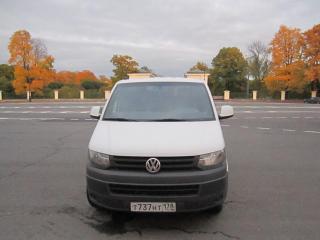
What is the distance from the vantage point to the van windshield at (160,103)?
15.5 feet

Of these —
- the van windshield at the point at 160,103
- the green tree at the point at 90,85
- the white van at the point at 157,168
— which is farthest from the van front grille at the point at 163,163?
the green tree at the point at 90,85

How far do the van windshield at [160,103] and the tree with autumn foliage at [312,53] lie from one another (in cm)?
4609

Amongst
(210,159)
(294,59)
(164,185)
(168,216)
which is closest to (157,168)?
(164,185)

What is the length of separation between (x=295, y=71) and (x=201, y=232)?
162 feet

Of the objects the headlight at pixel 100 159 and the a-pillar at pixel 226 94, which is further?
the a-pillar at pixel 226 94

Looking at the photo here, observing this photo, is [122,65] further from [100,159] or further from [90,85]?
[100,159]

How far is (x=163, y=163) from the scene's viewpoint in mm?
3662

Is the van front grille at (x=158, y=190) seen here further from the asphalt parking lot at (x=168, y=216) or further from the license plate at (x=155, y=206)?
the asphalt parking lot at (x=168, y=216)

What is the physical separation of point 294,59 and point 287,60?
104 cm

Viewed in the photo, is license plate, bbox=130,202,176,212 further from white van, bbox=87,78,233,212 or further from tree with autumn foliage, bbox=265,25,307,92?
tree with autumn foliage, bbox=265,25,307,92

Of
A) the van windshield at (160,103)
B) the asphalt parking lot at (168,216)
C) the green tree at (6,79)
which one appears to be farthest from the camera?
the green tree at (6,79)

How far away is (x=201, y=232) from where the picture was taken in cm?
387

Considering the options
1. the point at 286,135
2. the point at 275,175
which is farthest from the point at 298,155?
the point at 286,135

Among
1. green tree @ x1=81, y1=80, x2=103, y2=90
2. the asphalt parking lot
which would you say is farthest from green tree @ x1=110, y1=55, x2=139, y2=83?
the asphalt parking lot
